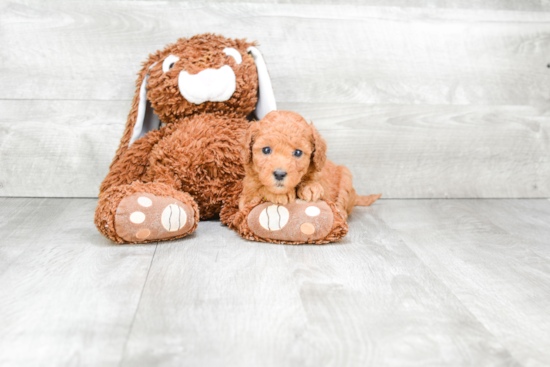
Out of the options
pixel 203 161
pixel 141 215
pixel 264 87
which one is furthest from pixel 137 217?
pixel 264 87

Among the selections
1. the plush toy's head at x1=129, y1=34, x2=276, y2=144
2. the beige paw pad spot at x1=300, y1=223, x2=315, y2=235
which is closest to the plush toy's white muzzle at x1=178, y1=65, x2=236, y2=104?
the plush toy's head at x1=129, y1=34, x2=276, y2=144

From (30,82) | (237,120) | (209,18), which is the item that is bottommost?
(237,120)

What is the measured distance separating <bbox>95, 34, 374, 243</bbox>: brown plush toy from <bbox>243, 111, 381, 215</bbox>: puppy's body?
0.16 ft

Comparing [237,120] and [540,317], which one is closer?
[540,317]

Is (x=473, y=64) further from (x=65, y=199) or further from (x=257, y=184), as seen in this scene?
(x=65, y=199)

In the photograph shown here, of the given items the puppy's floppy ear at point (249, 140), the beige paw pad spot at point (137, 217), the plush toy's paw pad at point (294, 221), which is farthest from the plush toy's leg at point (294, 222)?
the beige paw pad spot at point (137, 217)

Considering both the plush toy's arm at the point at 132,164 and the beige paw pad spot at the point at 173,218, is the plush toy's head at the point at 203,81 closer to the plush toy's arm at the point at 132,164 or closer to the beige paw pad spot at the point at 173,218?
the plush toy's arm at the point at 132,164

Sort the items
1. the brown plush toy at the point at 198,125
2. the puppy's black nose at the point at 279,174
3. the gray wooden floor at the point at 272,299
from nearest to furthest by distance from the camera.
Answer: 1. the gray wooden floor at the point at 272,299
2. the puppy's black nose at the point at 279,174
3. the brown plush toy at the point at 198,125

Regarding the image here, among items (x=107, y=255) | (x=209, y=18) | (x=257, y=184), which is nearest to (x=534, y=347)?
(x=257, y=184)

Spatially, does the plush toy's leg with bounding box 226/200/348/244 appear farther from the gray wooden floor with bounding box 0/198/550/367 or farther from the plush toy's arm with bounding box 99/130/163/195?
the plush toy's arm with bounding box 99/130/163/195

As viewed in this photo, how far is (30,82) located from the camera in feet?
4.33

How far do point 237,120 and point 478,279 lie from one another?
0.63 m

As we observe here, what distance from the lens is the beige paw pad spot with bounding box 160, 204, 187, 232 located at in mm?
958

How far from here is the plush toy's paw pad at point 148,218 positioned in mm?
939
